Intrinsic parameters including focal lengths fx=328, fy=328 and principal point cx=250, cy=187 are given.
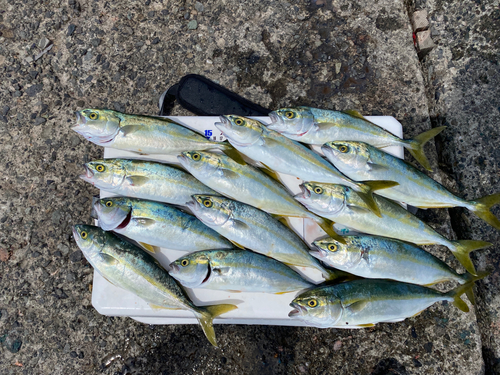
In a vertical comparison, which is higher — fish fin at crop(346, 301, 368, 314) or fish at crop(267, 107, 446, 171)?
fish at crop(267, 107, 446, 171)

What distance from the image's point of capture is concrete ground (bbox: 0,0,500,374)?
2.81 metres

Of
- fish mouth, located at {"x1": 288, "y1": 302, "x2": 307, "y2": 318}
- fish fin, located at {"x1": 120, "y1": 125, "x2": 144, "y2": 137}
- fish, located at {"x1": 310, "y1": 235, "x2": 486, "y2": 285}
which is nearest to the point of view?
fish mouth, located at {"x1": 288, "y1": 302, "x2": 307, "y2": 318}

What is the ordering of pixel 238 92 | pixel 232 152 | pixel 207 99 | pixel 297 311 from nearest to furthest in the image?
pixel 297 311 < pixel 232 152 < pixel 207 99 < pixel 238 92

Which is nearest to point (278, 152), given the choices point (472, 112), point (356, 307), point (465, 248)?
point (356, 307)

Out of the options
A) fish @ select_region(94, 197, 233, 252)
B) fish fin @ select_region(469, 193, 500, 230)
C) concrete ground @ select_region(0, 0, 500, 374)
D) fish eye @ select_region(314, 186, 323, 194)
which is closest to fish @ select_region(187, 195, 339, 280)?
fish @ select_region(94, 197, 233, 252)

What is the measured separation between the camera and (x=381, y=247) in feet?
8.02

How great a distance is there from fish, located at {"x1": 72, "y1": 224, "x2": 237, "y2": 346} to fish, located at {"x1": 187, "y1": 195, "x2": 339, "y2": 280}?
490 mm

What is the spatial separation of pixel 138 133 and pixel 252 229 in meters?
1.14

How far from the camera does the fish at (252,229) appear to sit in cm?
236

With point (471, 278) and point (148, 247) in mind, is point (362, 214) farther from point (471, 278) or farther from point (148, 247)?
point (148, 247)

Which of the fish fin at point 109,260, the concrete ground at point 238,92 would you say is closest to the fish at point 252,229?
the fish fin at point 109,260

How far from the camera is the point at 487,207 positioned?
2566 mm

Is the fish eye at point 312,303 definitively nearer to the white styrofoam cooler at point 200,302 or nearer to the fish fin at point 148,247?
the white styrofoam cooler at point 200,302

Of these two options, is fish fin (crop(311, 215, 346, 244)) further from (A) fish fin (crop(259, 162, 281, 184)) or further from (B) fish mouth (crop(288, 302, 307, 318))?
(B) fish mouth (crop(288, 302, 307, 318))
